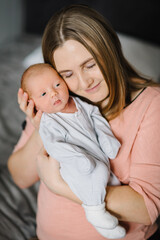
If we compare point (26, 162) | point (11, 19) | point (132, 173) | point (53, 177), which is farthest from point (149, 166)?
point (11, 19)

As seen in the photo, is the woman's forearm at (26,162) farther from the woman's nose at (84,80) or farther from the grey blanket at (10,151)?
the woman's nose at (84,80)

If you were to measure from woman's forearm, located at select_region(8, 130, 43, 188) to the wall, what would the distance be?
264 centimetres

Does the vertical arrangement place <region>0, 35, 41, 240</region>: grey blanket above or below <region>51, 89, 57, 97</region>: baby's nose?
below

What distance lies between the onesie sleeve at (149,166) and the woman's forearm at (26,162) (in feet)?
1.41

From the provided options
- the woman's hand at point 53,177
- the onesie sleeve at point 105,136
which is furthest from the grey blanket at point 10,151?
the onesie sleeve at point 105,136

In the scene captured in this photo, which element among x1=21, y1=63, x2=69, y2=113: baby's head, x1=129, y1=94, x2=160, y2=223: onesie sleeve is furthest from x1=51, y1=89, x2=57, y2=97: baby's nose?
x1=129, y1=94, x2=160, y2=223: onesie sleeve

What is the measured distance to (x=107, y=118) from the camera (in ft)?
3.59

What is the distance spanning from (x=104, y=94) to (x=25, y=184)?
59 centimetres

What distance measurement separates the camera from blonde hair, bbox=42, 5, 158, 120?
933 millimetres

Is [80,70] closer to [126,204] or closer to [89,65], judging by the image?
[89,65]

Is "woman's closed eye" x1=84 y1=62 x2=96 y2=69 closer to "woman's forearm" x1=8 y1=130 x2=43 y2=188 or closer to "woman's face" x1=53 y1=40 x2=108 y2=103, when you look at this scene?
"woman's face" x1=53 y1=40 x2=108 y2=103

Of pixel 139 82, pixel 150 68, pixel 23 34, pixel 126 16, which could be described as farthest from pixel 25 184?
pixel 23 34

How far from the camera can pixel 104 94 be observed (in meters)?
1.06

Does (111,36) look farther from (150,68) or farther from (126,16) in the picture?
(126,16)
